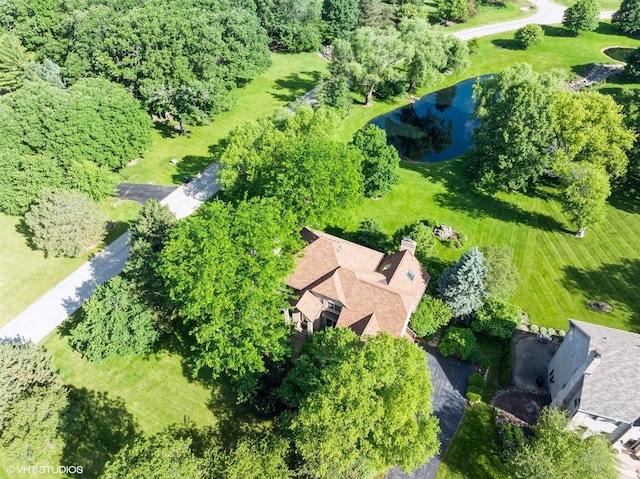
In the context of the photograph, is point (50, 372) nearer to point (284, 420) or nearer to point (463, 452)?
point (284, 420)

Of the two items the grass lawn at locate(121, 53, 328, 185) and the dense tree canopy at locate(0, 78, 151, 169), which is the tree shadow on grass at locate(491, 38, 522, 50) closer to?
the grass lawn at locate(121, 53, 328, 185)

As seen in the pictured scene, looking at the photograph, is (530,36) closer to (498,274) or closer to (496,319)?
(498,274)

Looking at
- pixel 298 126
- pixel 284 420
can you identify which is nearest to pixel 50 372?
pixel 284 420

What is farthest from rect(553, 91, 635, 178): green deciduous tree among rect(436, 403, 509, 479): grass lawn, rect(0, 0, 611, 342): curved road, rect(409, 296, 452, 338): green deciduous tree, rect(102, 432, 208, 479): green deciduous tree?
rect(102, 432, 208, 479): green deciduous tree

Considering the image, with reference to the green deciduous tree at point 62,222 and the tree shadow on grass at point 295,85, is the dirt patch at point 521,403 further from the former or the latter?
the tree shadow on grass at point 295,85

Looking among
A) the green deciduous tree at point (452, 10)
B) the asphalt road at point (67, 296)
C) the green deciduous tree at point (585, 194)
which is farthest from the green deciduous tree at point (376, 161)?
the green deciduous tree at point (452, 10)
